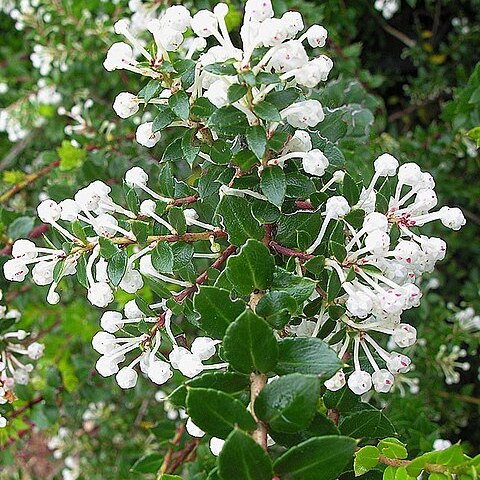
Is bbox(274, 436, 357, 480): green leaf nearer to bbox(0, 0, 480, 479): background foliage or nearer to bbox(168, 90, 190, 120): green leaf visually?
bbox(168, 90, 190, 120): green leaf

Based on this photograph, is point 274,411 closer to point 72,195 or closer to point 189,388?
point 189,388

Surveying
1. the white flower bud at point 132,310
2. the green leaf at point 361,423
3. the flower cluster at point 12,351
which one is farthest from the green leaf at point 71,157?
the green leaf at point 361,423

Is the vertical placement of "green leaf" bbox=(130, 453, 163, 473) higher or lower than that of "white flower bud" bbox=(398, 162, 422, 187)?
lower

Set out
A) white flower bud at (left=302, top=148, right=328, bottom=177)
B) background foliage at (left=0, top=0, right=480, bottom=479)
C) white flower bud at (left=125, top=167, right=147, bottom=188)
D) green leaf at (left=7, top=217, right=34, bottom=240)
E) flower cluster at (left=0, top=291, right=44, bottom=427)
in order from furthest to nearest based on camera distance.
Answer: background foliage at (left=0, top=0, right=480, bottom=479), green leaf at (left=7, top=217, right=34, bottom=240), flower cluster at (left=0, top=291, right=44, bottom=427), white flower bud at (left=125, top=167, right=147, bottom=188), white flower bud at (left=302, top=148, right=328, bottom=177)

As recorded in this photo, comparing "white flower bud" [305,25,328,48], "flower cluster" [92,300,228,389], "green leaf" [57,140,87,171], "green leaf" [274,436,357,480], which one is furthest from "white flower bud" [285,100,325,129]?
"green leaf" [57,140,87,171]

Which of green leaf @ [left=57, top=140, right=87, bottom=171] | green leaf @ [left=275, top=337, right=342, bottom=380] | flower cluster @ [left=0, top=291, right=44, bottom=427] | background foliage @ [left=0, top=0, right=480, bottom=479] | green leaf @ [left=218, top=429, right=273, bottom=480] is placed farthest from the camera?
green leaf @ [left=57, top=140, right=87, bottom=171]

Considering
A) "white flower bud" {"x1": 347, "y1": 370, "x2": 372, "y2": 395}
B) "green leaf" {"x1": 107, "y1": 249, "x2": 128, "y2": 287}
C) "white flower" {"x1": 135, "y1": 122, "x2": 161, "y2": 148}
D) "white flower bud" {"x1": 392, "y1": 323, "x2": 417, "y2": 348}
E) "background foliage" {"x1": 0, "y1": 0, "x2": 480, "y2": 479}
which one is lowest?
"background foliage" {"x1": 0, "y1": 0, "x2": 480, "y2": 479}
